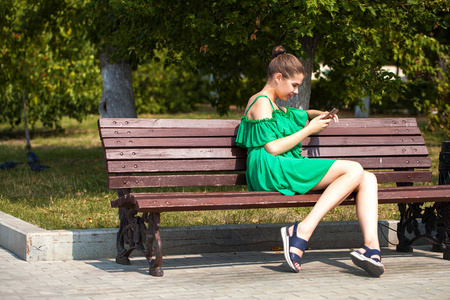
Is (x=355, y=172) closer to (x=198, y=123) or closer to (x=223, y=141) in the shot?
(x=223, y=141)

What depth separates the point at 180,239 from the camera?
17.6 feet

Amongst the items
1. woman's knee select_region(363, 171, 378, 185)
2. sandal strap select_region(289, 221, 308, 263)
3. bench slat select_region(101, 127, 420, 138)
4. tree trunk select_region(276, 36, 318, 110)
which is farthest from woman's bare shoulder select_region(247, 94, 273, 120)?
tree trunk select_region(276, 36, 318, 110)

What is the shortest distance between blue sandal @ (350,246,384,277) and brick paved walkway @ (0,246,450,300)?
0.20 ft

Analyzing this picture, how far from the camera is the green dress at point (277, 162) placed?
488 cm

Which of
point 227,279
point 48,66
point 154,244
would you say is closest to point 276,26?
point 154,244

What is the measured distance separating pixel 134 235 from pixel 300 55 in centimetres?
364

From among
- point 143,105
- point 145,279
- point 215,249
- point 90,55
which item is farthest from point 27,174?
point 143,105

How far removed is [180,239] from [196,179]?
1.81ft

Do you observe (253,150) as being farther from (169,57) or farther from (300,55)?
(169,57)

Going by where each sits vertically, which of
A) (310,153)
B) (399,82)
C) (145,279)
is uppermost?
(399,82)

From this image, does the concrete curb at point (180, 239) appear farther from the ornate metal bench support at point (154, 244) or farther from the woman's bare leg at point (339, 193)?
the woman's bare leg at point (339, 193)

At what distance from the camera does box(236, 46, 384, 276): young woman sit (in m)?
4.63

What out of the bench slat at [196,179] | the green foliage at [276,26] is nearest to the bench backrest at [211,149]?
the bench slat at [196,179]

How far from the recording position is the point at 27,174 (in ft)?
31.7
